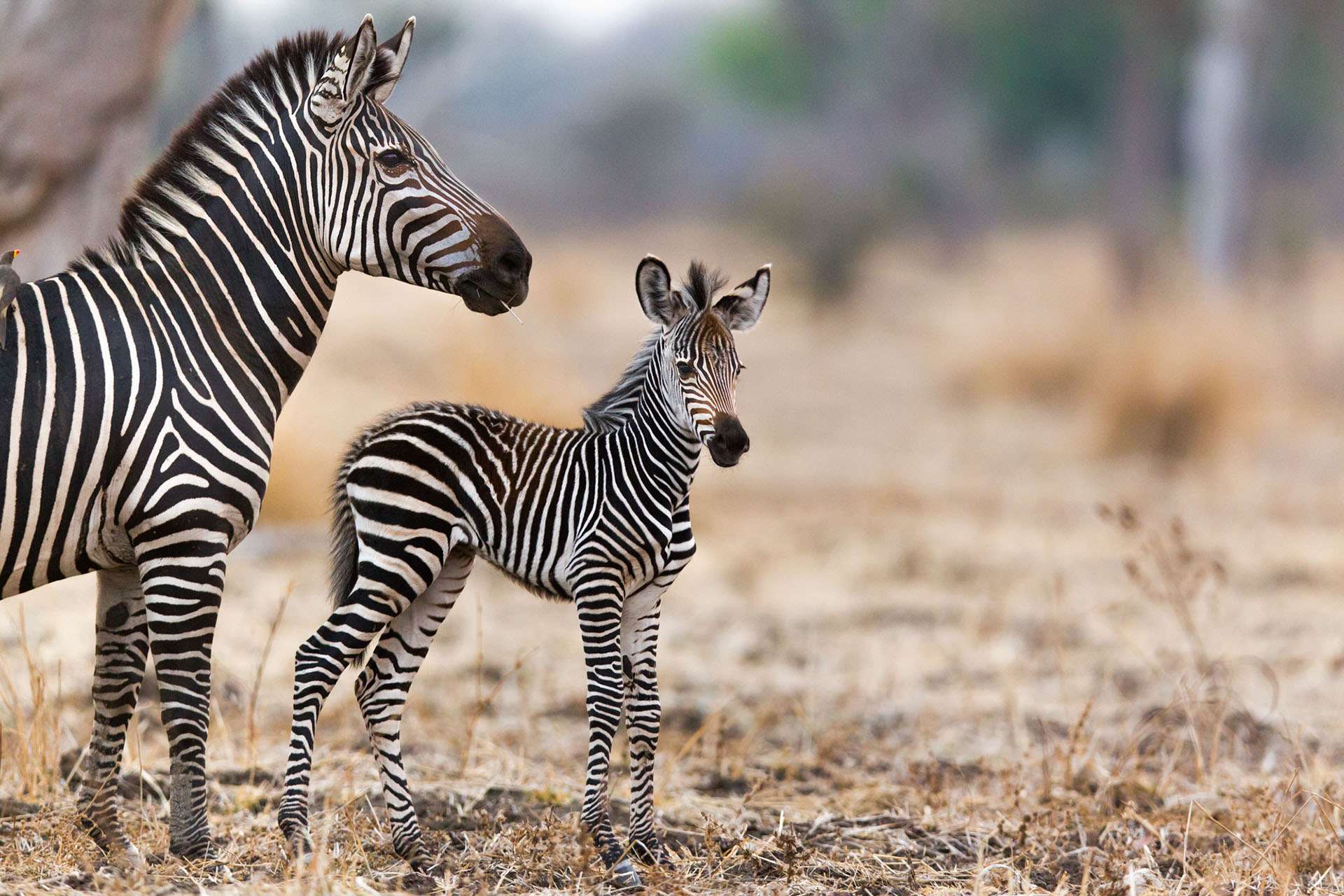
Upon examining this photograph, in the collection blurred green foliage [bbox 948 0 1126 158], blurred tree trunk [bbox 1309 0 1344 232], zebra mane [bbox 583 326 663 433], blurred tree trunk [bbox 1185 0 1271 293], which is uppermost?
blurred green foliage [bbox 948 0 1126 158]

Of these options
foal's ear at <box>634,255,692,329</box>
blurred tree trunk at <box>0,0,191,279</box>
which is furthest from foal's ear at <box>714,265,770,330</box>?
blurred tree trunk at <box>0,0,191,279</box>

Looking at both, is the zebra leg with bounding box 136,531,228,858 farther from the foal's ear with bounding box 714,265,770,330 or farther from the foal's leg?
the foal's ear with bounding box 714,265,770,330

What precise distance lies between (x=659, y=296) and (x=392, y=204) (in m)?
0.77

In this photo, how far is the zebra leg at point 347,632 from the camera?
149 inches

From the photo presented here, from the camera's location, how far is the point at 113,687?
13.5 feet

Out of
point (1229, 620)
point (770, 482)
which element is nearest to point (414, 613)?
point (1229, 620)

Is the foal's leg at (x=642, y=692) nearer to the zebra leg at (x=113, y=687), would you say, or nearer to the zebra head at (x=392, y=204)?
the zebra head at (x=392, y=204)

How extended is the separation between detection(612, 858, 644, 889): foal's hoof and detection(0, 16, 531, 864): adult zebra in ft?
3.88

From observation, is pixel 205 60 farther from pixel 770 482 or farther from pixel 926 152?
pixel 926 152

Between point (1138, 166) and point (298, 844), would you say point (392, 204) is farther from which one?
point (1138, 166)

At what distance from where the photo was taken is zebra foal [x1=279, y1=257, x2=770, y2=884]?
3.81 meters

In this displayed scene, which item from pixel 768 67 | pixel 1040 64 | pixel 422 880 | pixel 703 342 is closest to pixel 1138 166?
pixel 1040 64

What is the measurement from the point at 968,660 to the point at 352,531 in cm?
468

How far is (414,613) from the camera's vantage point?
13.1ft
